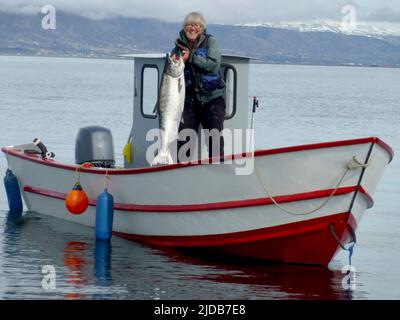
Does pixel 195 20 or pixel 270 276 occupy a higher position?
pixel 195 20

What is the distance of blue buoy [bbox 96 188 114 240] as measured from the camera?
14898 mm

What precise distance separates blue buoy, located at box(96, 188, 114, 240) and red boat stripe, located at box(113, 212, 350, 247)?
2.13 ft

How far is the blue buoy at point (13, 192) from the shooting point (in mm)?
17891

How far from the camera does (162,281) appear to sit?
43.4 feet

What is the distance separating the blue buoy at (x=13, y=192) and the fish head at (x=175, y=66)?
5.45m

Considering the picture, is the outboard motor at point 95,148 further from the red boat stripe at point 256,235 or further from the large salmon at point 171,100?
the large salmon at point 171,100

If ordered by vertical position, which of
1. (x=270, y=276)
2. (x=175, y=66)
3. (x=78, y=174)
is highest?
(x=175, y=66)

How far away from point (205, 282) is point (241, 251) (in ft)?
4.08

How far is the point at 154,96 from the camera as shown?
1549cm

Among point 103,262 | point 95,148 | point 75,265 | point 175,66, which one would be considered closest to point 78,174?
point 95,148

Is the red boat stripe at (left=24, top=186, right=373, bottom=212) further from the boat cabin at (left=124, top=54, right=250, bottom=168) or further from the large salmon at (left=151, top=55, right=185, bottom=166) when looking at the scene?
the boat cabin at (left=124, top=54, right=250, bottom=168)

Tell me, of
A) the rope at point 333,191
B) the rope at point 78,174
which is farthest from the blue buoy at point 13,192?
the rope at point 333,191

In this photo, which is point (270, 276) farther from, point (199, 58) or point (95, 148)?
point (95, 148)

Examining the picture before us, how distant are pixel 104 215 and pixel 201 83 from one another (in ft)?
7.60
